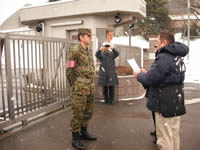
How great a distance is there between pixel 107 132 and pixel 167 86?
1920mm

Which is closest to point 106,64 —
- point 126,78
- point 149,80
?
point 126,78

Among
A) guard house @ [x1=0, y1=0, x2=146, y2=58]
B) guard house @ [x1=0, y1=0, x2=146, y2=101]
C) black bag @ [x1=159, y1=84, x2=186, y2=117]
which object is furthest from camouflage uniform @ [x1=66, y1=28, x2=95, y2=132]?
guard house @ [x1=0, y1=0, x2=146, y2=58]

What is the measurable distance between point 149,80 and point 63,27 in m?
6.08

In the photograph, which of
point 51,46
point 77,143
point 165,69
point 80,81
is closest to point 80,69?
point 80,81

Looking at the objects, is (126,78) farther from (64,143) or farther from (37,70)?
(64,143)

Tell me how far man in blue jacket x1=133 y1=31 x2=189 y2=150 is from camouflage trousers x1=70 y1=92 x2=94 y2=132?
1045 millimetres

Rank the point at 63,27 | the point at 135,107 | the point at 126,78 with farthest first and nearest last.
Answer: the point at 63,27
the point at 126,78
the point at 135,107

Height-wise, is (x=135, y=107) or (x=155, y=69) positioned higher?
(x=155, y=69)

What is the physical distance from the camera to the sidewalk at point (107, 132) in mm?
3477

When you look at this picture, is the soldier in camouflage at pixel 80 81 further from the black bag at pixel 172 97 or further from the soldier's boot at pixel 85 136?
the black bag at pixel 172 97

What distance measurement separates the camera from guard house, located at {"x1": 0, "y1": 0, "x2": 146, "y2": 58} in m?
7.06

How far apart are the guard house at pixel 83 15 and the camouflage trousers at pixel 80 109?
4.31 metres

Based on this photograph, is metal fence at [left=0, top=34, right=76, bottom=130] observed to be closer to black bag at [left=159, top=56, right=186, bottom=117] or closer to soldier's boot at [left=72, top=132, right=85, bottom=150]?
soldier's boot at [left=72, top=132, right=85, bottom=150]

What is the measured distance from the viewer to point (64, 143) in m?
3.57
